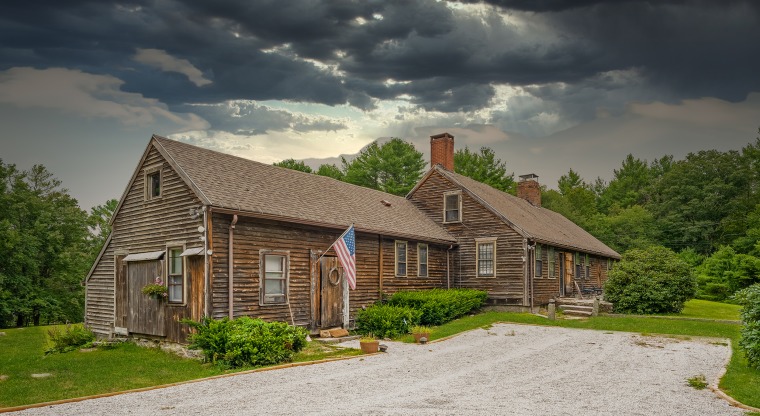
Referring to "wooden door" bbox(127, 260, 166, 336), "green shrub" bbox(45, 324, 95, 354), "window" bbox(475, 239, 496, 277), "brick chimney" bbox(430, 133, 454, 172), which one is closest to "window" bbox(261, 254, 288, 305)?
"wooden door" bbox(127, 260, 166, 336)

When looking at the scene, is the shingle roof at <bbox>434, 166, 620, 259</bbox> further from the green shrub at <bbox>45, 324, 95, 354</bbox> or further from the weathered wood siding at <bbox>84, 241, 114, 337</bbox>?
the green shrub at <bbox>45, 324, 95, 354</bbox>

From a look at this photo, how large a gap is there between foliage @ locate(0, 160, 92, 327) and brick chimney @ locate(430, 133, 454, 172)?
90.0 ft

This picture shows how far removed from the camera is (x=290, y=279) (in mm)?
19672

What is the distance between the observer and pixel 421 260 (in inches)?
1081

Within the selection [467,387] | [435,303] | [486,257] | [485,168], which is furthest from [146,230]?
[485,168]

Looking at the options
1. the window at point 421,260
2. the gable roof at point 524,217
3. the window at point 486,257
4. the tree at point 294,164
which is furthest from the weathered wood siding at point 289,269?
the tree at point 294,164

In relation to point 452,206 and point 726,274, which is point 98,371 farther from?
point 726,274

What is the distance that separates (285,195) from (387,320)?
5852mm

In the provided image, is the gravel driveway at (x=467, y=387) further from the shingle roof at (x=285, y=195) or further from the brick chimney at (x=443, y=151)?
the brick chimney at (x=443, y=151)

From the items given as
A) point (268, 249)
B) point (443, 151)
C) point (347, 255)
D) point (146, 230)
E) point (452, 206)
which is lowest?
point (347, 255)

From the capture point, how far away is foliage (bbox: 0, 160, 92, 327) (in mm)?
39188

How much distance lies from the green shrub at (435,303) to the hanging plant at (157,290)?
8915 mm

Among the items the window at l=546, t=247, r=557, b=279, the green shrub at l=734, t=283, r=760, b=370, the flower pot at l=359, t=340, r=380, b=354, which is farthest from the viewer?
the window at l=546, t=247, r=557, b=279

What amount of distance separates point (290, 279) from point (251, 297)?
174 centimetres
